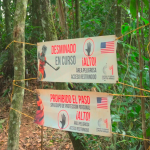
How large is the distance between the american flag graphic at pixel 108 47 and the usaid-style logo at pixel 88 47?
0.34 feet

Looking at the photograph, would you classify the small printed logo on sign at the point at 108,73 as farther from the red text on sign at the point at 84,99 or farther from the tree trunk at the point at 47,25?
the tree trunk at the point at 47,25

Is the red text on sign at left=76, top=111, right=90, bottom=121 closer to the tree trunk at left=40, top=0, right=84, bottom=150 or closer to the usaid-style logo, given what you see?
the usaid-style logo

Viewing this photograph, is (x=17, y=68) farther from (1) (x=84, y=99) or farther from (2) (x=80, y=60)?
(1) (x=84, y=99)

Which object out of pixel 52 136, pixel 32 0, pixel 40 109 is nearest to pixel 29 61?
pixel 32 0

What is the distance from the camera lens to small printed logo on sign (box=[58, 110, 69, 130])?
1810mm

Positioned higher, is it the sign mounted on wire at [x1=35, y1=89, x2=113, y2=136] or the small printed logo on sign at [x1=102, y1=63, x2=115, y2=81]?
the small printed logo on sign at [x1=102, y1=63, x2=115, y2=81]

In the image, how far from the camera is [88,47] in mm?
1699

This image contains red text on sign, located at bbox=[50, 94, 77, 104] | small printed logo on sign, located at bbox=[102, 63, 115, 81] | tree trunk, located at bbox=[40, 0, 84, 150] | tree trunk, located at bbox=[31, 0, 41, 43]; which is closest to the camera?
small printed logo on sign, located at bbox=[102, 63, 115, 81]

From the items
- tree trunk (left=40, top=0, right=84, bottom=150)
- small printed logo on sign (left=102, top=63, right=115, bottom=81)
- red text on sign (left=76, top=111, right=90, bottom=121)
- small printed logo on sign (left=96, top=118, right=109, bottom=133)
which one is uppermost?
tree trunk (left=40, top=0, right=84, bottom=150)

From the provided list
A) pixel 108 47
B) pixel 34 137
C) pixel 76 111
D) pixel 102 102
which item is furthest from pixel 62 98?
pixel 34 137

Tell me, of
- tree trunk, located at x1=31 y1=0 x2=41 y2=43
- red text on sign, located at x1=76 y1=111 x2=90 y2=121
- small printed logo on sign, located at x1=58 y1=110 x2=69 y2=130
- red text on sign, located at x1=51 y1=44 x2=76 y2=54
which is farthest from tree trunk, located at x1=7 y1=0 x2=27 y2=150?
tree trunk, located at x1=31 y1=0 x2=41 y2=43

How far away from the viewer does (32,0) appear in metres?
5.75

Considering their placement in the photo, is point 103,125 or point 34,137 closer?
point 103,125

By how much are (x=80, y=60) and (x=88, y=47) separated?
15cm
